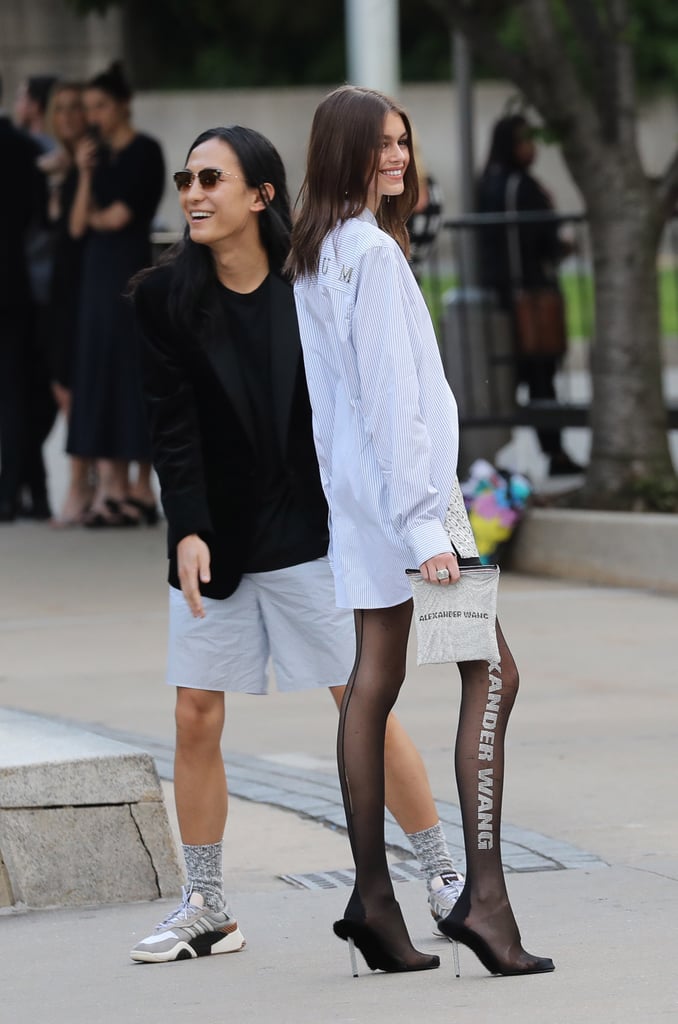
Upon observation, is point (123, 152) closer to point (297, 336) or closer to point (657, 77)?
point (297, 336)

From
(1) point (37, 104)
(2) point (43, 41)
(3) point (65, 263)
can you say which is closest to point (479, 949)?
(3) point (65, 263)

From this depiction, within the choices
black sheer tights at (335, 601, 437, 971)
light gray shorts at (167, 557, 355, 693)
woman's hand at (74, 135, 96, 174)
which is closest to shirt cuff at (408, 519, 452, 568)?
black sheer tights at (335, 601, 437, 971)

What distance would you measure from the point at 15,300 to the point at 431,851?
7049 mm

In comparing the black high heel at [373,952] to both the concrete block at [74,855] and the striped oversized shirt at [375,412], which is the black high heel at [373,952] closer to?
the striped oversized shirt at [375,412]

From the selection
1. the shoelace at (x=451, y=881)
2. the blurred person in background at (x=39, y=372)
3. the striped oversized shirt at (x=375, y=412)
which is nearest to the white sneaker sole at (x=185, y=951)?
the shoelace at (x=451, y=881)

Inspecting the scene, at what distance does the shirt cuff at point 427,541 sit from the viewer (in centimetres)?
372

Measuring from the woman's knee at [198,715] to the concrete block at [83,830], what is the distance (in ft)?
1.62

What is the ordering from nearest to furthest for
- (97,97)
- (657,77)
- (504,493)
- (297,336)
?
(297,336)
(504,493)
(97,97)
(657,77)

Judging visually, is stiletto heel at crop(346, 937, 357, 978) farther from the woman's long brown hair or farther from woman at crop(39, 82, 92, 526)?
woman at crop(39, 82, 92, 526)

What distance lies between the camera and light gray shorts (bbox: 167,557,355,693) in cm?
416

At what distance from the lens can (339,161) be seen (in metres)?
3.85

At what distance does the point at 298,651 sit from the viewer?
420 centimetres

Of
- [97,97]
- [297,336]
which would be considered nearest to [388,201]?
[297,336]

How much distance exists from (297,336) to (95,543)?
6226mm
